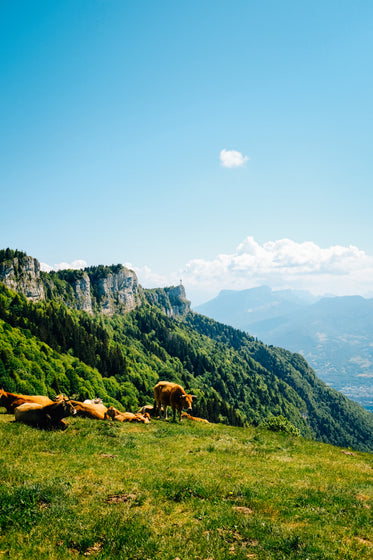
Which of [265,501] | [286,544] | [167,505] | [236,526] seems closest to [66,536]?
[167,505]

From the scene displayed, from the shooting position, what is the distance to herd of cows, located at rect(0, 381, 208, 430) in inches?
754

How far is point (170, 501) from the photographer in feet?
37.0

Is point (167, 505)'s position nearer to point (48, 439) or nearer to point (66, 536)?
point (66, 536)

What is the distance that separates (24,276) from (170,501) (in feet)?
550

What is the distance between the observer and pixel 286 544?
9.13 m

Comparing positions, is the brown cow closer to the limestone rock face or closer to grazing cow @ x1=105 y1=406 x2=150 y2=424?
grazing cow @ x1=105 y1=406 x2=150 y2=424

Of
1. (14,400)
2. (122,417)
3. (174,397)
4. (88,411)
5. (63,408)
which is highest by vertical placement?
(63,408)

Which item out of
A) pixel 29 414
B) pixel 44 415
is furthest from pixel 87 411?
pixel 29 414

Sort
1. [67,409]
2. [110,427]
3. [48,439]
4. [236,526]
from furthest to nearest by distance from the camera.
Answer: [110,427] < [67,409] < [48,439] < [236,526]

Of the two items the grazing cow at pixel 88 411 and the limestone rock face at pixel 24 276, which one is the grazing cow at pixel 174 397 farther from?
the limestone rock face at pixel 24 276

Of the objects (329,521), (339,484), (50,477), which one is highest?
(50,477)

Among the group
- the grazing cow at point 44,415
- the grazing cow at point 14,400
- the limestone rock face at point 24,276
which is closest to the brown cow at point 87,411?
the grazing cow at point 14,400

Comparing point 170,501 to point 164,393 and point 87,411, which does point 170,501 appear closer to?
point 87,411

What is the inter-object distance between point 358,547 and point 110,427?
16.8 m
